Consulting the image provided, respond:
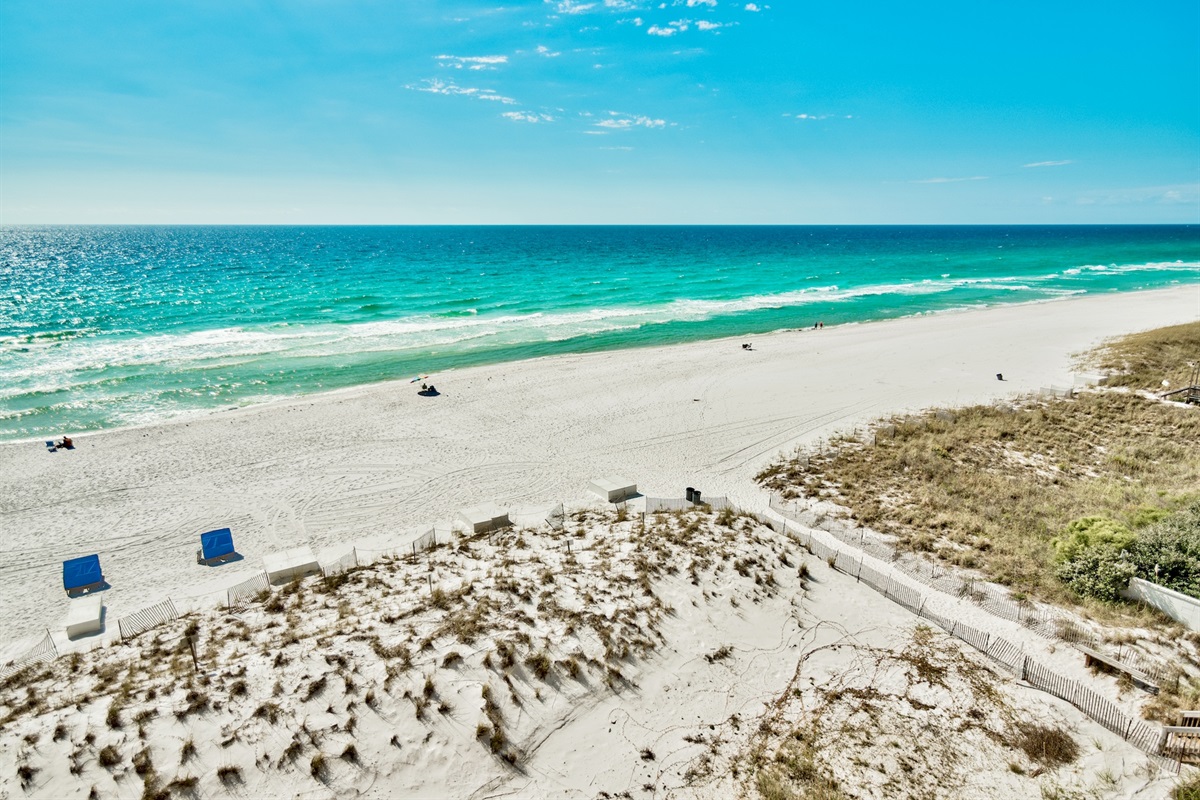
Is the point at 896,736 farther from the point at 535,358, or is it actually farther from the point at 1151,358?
the point at 1151,358

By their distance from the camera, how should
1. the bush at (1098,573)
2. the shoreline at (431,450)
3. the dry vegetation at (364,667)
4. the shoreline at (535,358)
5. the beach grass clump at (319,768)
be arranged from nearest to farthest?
the beach grass clump at (319,768)
the dry vegetation at (364,667)
the bush at (1098,573)
the shoreline at (431,450)
the shoreline at (535,358)

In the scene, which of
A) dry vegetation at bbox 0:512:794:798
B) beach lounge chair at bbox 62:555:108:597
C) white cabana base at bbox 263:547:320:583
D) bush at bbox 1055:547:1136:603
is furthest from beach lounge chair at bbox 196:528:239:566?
bush at bbox 1055:547:1136:603

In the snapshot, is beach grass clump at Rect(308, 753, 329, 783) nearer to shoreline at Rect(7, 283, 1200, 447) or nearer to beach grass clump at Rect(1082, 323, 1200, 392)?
shoreline at Rect(7, 283, 1200, 447)

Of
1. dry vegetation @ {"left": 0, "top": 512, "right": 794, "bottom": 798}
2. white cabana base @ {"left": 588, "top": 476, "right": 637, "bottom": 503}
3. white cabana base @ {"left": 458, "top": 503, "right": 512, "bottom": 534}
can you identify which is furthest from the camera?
white cabana base @ {"left": 588, "top": 476, "right": 637, "bottom": 503}

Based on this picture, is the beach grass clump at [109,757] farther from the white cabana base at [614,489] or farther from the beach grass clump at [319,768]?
the white cabana base at [614,489]

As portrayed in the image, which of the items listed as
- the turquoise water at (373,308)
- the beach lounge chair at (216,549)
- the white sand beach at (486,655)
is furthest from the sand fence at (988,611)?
the turquoise water at (373,308)
